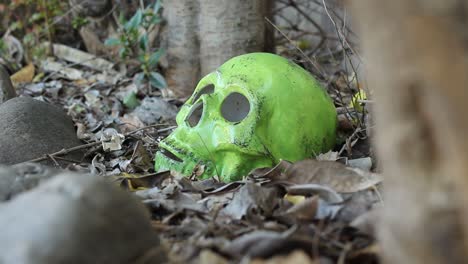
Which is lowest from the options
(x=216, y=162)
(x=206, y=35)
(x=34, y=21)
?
(x=216, y=162)

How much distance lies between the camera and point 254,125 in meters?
2.42

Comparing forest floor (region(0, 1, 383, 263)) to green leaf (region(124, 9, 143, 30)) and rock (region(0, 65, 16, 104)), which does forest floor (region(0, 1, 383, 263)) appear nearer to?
rock (region(0, 65, 16, 104))

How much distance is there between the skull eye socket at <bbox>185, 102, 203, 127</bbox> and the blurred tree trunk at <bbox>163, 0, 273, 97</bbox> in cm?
96

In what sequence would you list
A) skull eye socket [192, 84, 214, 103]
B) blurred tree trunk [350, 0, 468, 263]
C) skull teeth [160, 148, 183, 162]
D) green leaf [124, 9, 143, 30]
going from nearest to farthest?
blurred tree trunk [350, 0, 468, 263] < skull teeth [160, 148, 183, 162] < skull eye socket [192, 84, 214, 103] < green leaf [124, 9, 143, 30]

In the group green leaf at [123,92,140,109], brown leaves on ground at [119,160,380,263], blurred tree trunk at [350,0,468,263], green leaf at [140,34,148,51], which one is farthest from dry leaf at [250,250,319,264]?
green leaf at [140,34,148,51]

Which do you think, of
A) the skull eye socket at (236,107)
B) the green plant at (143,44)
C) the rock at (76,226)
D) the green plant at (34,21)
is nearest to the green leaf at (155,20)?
the green plant at (143,44)

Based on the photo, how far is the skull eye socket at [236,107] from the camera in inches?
104

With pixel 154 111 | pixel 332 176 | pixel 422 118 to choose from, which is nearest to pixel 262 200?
pixel 332 176

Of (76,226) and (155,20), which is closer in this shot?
(76,226)

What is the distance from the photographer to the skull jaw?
8.10ft

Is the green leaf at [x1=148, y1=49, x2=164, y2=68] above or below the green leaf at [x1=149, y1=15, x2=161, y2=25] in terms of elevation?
below

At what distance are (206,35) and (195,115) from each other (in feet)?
3.62

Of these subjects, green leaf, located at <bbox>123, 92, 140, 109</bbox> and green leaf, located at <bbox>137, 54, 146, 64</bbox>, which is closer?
green leaf, located at <bbox>123, 92, 140, 109</bbox>

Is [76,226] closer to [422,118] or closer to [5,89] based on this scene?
[422,118]
